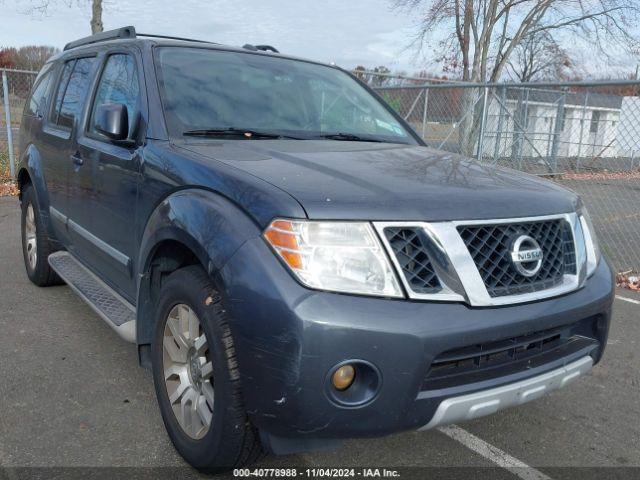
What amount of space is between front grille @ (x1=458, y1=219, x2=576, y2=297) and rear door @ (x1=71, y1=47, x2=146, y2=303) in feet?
5.48

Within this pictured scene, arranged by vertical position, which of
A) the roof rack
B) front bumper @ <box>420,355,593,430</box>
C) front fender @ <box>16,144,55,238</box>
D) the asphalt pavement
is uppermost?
the roof rack

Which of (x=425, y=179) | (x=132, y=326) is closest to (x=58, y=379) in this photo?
(x=132, y=326)

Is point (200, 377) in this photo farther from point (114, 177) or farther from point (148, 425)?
point (114, 177)

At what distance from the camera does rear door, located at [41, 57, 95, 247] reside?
386cm

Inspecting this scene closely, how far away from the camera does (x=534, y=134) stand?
14719 millimetres

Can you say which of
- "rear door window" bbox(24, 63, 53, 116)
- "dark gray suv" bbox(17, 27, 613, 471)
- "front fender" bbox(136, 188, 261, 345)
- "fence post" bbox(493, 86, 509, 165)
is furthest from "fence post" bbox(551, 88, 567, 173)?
"front fender" bbox(136, 188, 261, 345)

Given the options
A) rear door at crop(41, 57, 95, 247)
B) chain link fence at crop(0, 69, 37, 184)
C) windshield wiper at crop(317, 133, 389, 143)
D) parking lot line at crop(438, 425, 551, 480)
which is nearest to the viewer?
parking lot line at crop(438, 425, 551, 480)

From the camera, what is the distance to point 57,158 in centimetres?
405

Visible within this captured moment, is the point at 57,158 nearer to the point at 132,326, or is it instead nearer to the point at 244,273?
the point at 132,326

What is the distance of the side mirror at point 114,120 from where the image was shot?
284 centimetres

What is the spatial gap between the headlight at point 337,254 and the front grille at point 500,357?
1.12 feet

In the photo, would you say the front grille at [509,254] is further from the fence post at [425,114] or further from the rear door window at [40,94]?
the fence post at [425,114]

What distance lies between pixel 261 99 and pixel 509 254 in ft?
5.67

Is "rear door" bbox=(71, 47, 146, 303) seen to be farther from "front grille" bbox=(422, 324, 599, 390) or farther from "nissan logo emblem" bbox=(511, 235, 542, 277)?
"nissan logo emblem" bbox=(511, 235, 542, 277)
